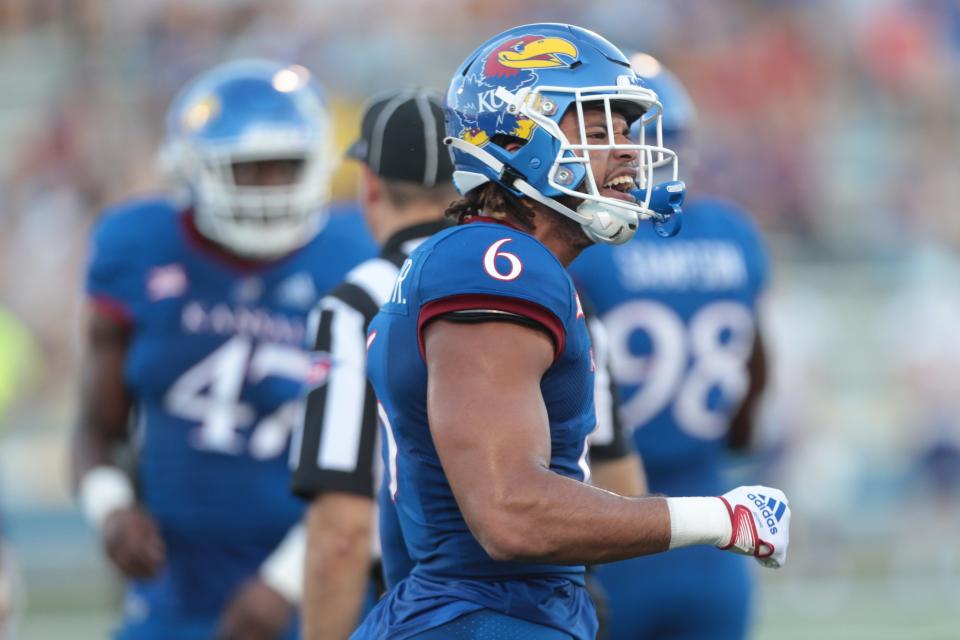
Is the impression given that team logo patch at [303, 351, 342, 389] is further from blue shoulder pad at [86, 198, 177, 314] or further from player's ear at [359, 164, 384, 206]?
blue shoulder pad at [86, 198, 177, 314]

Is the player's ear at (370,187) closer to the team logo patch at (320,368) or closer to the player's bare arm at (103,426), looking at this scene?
the team logo patch at (320,368)

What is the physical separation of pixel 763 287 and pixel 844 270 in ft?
27.9

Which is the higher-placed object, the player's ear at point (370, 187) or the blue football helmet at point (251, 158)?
the player's ear at point (370, 187)

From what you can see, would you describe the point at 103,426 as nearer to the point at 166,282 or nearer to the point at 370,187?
the point at 166,282

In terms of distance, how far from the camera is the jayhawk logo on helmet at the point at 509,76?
301cm

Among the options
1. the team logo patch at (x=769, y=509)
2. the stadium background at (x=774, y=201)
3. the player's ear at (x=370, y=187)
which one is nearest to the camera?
the team logo patch at (x=769, y=509)

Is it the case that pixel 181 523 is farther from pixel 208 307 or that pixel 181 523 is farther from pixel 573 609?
pixel 573 609

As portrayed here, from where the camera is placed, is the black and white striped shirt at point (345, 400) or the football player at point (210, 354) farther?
the football player at point (210, 354)

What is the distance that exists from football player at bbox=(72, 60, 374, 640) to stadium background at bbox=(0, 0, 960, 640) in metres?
5.08

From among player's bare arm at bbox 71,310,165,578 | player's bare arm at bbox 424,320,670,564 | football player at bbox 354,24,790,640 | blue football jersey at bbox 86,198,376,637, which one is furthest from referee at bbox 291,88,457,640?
player's bare arm at bbox 71,310,165,578

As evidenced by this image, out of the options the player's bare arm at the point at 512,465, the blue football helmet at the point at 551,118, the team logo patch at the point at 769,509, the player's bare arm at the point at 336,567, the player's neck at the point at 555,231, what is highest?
the blue football helmet at the point at 551,118

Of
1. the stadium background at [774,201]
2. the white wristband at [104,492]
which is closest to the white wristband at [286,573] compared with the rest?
the white wristband at [104,492]

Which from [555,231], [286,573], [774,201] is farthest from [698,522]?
[774,201]

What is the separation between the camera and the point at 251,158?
202 inches
